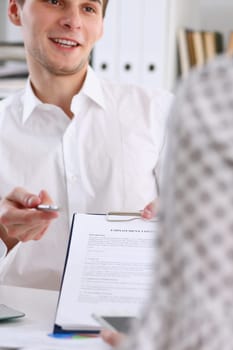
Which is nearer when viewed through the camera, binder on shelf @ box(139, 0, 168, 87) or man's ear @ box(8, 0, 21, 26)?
man's ear @ box(8, 0, 21, 26)

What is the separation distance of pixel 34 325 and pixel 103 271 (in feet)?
0.44

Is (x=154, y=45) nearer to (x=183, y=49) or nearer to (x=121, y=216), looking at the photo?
(x=183, y=49)

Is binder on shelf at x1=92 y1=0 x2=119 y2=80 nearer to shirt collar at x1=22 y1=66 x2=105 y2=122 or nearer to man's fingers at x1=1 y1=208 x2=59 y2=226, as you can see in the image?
shirt collar at x1=22 y1=66 x2=105 y2=122

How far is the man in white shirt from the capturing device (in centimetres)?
157

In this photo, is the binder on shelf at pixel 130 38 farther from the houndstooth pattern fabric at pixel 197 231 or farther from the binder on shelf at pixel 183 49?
the houndstooth pattern fabric at pixel 197 231

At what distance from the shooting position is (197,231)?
1.63ft

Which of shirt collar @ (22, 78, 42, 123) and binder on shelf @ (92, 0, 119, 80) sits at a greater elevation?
shirt collar @ (22, 78, 42, 123)

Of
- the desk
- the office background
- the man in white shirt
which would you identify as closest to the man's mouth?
the man in white shirt

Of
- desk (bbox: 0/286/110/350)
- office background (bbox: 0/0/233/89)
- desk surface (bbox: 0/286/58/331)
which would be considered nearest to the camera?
desk (bbox: 0/286/110/350)

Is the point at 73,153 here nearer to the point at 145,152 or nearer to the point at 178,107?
the point at 145,152

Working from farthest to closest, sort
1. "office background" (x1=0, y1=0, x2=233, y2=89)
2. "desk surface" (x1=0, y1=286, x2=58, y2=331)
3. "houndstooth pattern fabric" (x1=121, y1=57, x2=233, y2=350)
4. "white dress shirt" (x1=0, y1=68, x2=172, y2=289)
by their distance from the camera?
1. "office background" (x1=0, y1=0, x2=233, y2=89)
2. "white dress shirt" (x1=0, y1=68, x2=172, y2=289)
3. "desk surface" (x1=0, y1=286, x2=58, y2=331)
4. "houndstooth pattern fabric" (x1=121, y1=57, x2=233, y2=350)

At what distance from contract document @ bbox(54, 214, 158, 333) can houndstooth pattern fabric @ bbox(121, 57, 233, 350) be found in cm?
51

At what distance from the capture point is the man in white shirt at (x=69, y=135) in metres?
1.57

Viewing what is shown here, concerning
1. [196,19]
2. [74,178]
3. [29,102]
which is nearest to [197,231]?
[74,178]
